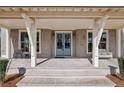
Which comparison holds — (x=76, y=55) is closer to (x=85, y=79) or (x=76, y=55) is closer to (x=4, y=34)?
(x=4, y=34)

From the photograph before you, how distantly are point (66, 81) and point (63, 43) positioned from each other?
447 inches

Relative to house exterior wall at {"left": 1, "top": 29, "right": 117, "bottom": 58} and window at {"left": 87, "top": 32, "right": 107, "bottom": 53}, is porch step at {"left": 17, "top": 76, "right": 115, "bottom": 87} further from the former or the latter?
window at {"left": 87, "top": 32, "right": 107, "bottom": 53}

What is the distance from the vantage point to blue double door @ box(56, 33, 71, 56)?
2423cm

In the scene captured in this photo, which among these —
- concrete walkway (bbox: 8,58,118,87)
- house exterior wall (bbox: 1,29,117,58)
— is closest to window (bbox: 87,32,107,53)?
house exterior wall (bbox: 1,29,117,58)

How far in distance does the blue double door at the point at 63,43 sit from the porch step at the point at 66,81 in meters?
9.95

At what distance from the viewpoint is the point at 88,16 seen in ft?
50.7

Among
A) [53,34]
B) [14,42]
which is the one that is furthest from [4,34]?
[53,34]

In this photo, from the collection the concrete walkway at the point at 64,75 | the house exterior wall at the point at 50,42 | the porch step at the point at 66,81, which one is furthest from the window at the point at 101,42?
the porch step at the point at 66,81

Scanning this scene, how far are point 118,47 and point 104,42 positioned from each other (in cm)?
138

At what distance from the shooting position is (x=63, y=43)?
24312mm

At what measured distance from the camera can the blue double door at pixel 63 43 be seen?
2423 cm

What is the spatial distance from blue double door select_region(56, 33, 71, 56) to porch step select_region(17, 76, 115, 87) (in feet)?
32.7

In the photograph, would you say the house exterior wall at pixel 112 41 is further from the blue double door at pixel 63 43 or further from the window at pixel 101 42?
the blue double door at pixel 63 43
